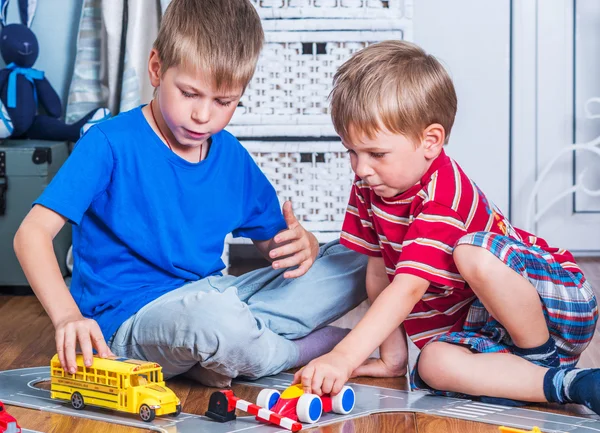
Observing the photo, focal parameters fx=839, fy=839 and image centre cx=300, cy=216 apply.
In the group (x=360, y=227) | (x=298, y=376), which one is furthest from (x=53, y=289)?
(x=360, y=227)

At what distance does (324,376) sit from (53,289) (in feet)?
1.14

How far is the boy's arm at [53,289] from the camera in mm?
948

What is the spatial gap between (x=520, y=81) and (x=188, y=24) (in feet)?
3.99

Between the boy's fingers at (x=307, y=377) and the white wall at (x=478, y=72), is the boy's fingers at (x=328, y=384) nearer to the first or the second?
the boy's fingers at (x=307, y=377)

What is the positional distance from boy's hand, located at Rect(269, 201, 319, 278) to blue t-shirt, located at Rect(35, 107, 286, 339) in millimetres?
105

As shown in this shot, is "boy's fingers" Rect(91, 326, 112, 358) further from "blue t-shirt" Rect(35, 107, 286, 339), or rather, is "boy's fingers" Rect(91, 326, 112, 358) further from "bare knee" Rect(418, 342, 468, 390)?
"bare knee" Rect(418, 342, 468, 390)

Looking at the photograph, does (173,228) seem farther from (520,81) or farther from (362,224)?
(520,81)

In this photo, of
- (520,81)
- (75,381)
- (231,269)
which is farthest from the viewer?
(520,81)

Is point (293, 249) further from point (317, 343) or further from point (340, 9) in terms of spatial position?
point (340, 9)

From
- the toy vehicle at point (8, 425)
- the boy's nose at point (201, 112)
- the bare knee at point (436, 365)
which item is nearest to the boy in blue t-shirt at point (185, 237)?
the boy's nose at point (201, 112)

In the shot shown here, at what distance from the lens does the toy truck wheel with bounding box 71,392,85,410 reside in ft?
3.27

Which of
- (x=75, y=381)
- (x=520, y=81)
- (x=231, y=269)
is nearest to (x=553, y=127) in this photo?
(x=520, y=81)

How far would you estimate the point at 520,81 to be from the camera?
2.11 meters

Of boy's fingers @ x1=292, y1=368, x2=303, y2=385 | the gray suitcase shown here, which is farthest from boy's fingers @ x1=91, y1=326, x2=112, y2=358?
the gray suitcase
